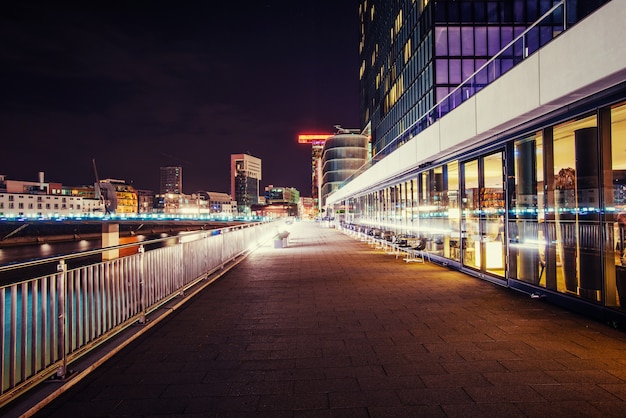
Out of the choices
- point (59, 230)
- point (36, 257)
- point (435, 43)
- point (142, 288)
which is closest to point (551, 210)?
point (142, 288)

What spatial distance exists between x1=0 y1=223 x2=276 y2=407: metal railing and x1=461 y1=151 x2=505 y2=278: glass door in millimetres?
7061

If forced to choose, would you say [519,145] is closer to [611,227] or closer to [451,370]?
[611,227]

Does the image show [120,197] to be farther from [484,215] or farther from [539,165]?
[539,165]

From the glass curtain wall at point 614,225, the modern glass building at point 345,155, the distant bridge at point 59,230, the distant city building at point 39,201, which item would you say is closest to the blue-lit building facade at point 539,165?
the glass curtain wall at point 614,225

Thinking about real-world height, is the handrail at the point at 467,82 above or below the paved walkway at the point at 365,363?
above

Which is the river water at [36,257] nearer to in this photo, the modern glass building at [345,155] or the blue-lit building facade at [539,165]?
the blue-lit building facade at [539,165]

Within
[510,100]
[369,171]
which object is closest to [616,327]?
[510,100]

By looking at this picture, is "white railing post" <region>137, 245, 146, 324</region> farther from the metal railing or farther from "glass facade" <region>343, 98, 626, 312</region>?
"glass facade" <region>343, 98, 626, 312</region>

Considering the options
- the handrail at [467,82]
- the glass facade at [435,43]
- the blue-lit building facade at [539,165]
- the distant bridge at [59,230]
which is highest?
the glass facade at [435,43]

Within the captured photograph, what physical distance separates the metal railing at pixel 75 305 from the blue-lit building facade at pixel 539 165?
6839mm

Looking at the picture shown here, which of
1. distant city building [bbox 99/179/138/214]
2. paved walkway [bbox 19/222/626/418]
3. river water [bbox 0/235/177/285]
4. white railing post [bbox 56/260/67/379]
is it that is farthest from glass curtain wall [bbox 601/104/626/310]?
distant city building [bbox 99/179/138/214]

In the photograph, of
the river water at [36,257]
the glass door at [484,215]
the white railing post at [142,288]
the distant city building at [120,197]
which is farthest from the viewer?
the distant city building at [120,197]

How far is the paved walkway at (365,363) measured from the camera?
12.1 ft

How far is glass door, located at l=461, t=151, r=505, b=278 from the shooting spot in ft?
31.9
